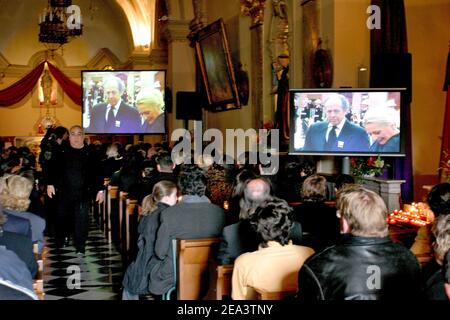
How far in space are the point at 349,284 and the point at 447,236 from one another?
0.49 metres

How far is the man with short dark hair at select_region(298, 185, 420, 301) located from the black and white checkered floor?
3294 mm

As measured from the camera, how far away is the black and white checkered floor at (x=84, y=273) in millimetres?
6723

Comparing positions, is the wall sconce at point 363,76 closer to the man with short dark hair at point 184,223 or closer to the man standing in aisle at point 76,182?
the man standing in aisle at point 76,182

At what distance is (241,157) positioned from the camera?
12.4 m

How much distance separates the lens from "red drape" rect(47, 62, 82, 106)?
25234mm

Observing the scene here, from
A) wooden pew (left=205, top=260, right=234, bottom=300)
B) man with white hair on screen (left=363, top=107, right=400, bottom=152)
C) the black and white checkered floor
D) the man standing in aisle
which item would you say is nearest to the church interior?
the black and white checkered floor

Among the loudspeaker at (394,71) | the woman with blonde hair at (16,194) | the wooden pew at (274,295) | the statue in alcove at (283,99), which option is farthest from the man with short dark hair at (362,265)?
the statue in alcove at (283,99)

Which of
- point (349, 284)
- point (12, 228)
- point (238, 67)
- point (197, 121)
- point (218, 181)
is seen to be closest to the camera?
point (349, 284)

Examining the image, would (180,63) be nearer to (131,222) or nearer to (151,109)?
(151,109)

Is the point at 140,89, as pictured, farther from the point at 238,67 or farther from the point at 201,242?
the point at 201,242

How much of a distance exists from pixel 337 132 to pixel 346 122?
17 centimetres

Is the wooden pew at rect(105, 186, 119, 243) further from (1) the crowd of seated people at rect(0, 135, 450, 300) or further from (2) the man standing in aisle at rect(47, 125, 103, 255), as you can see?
(1) the crowd of seated people at rect(0, 135, 450, 300)

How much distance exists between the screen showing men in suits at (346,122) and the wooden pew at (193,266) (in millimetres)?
3758
